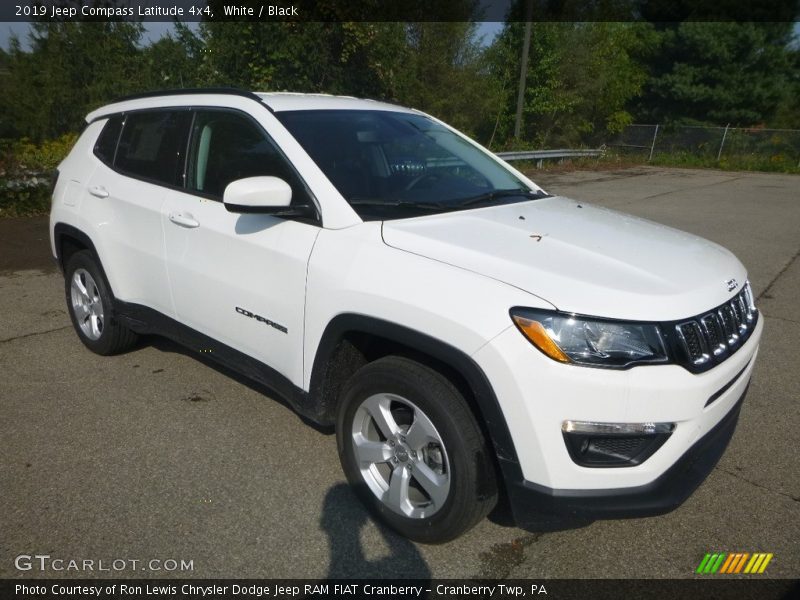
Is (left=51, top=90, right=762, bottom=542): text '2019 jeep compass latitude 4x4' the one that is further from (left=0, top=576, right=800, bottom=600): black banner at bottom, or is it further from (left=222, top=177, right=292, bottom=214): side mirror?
(left=0, top=576, right=800, bottom=600): black banner at bottom

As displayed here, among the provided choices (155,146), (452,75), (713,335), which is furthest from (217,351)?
(452,75)

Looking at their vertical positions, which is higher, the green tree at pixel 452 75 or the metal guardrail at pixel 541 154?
the green tree at pixel 452 75

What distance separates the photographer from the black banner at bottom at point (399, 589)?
2.38 metres

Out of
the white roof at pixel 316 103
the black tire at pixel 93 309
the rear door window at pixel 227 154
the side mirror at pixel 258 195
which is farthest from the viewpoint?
the black tire at pixel 93 309

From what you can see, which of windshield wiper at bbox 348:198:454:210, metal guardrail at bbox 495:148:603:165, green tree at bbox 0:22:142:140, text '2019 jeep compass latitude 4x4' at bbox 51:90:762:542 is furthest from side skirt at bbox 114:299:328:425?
green tree at bbox 0:22:142:140

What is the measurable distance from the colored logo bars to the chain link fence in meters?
25.4

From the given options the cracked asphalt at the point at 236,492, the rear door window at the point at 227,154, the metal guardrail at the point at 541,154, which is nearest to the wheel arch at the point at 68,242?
the cracked asphalt at the point at 236,492

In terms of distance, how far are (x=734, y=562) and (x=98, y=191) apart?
408cm

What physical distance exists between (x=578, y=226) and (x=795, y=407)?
2.11m

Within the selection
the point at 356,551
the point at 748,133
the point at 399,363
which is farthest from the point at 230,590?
the point at 748,133

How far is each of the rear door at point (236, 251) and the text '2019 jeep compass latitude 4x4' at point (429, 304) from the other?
0.01 metres

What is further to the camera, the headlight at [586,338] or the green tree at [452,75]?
the green tree at [452,75]

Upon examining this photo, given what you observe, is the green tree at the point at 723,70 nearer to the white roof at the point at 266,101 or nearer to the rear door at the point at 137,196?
the white roof at the point at 266,101

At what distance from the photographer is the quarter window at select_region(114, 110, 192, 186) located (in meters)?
3.67
